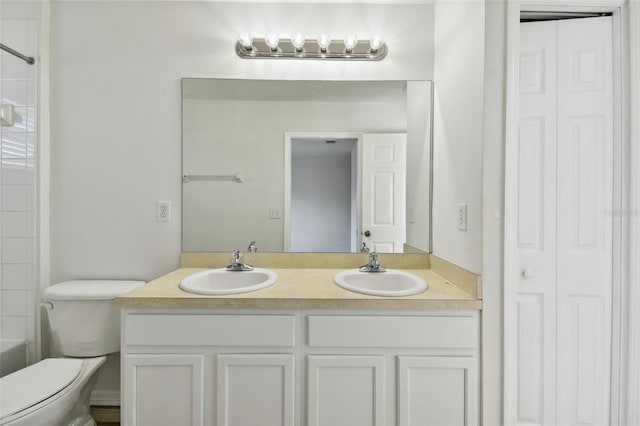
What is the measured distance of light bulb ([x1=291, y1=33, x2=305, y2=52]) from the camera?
171 centimetres

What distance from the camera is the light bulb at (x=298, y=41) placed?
1.71 m

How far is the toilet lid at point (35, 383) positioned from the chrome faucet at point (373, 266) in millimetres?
1417

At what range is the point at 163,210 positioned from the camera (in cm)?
181

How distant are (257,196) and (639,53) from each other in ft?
6.21

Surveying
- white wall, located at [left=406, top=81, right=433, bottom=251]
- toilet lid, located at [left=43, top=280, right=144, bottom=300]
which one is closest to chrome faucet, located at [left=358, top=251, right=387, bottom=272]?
white wall, located at [left=406, top=81, right=433, bottom=251]

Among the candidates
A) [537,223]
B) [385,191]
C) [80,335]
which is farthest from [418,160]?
[80,335]

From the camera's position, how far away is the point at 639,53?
4.38 feet

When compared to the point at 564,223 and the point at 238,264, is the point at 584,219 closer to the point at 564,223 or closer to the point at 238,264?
the point at 564,223

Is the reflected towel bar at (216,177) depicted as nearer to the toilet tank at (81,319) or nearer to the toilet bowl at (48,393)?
the toilet tank at (81,319)

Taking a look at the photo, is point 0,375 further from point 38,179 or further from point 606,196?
point 606,196

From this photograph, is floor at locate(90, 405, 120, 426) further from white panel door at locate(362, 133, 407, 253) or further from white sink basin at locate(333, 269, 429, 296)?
white panel door at locate(362, 133, 407, 253)

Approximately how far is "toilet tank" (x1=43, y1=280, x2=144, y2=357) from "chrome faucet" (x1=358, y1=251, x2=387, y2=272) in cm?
129

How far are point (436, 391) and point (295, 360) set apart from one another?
1.90 feet

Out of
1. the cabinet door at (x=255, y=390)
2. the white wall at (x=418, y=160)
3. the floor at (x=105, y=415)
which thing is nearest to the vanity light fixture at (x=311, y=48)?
the white wall at (x=418, y=160)
